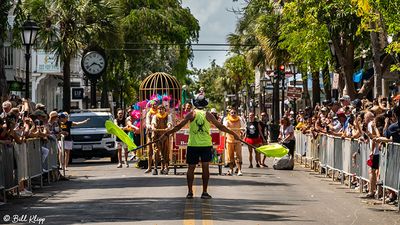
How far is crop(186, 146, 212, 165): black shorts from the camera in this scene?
770 inches

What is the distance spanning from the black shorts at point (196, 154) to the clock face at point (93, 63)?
2852 centimetres

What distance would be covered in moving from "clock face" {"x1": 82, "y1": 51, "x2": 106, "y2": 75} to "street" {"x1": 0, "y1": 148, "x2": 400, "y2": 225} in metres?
21.5

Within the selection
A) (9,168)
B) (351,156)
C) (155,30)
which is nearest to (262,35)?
(155,30)

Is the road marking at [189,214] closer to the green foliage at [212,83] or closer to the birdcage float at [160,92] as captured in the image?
the birdcage float at [160,92]

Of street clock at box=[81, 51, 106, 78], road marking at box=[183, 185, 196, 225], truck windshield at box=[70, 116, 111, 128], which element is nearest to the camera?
road marking at box=[183, 185, 196, 225]

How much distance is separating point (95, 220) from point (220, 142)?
12775 mm

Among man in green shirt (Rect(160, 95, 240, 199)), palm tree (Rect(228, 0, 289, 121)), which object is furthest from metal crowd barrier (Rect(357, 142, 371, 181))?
palm tree (Rect(228, 0, 289, 121))

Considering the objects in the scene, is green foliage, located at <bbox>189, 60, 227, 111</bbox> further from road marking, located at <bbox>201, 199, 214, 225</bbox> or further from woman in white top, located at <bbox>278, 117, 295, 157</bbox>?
road marking, located at <bbox>201, 199, 214, 225</bbox>

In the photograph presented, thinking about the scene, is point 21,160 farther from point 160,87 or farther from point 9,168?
point 160,87

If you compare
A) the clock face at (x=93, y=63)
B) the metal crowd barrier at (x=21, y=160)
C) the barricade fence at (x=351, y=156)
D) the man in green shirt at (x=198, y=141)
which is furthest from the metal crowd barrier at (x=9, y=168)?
the clock face at (x=93, y=63)

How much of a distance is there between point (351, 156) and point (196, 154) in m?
5.23

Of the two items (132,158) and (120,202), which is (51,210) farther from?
(132,158)

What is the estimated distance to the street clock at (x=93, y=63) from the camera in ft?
156

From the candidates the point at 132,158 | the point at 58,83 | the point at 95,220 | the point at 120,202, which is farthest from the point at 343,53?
the point at 58,83
